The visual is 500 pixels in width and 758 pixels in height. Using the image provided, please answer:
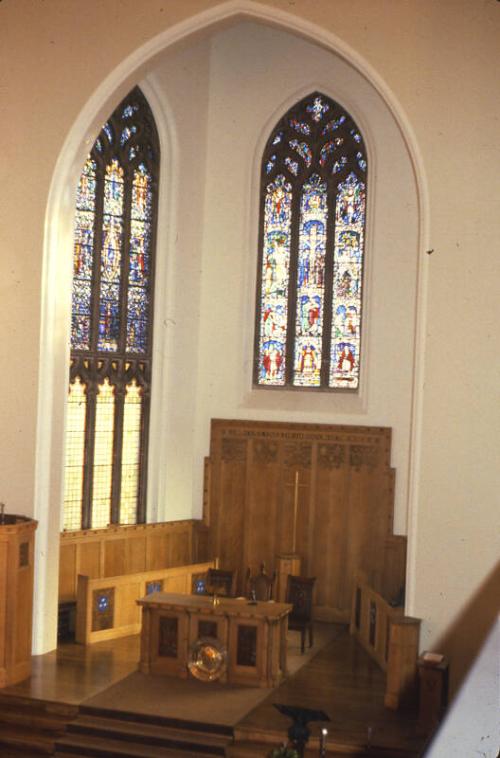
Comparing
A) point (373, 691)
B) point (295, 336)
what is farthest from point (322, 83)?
point (373, 691)

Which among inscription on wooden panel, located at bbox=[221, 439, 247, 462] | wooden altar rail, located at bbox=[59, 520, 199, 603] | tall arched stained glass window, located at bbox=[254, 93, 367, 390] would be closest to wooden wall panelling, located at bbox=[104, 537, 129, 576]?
wooden altar rail, located at bbox=[59, 520, 199, 603]

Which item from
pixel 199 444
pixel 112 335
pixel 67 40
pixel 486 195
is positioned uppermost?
pixel 67 40

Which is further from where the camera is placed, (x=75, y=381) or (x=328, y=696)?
(x=75, y=381)

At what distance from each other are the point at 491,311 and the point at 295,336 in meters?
4.85

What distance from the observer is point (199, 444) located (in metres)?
14.9

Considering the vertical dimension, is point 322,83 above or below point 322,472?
above

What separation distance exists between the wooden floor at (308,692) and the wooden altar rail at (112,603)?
161 mm

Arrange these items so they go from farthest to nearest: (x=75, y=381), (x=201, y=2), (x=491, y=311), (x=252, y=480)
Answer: (x=252, y=480) < (x=75, y=381) < (x=201, y=2) < (x=491, y=311)

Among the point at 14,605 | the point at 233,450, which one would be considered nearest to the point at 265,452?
the point at 233,450

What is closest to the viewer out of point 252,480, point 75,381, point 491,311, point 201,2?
point 491,311

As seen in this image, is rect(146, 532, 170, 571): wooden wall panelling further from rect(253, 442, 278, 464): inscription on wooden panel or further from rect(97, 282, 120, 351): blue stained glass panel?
rect(97, 282, 120, 351): blue stained glass panel

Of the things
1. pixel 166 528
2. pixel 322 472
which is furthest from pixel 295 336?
pixel 166 528

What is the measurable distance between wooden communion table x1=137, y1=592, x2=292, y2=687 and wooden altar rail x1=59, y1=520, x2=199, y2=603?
71.9 inches

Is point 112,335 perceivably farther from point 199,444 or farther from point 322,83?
point 322,83
